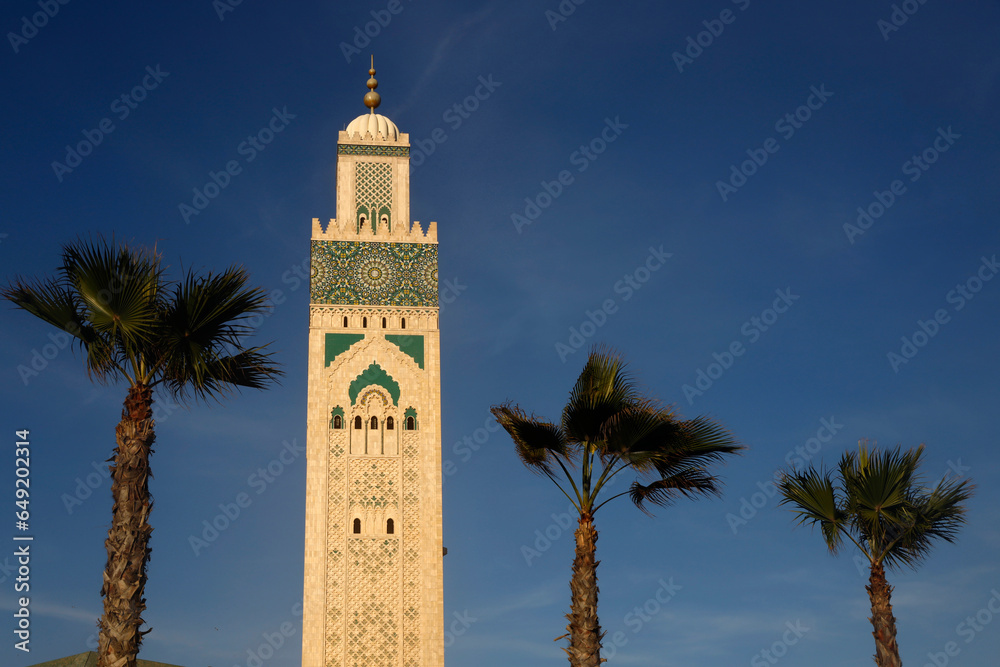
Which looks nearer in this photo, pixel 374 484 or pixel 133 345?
pixel 133 345

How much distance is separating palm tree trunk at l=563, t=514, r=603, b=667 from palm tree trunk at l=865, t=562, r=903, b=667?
14.0 feet

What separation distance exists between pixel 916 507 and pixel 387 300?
14.7 m

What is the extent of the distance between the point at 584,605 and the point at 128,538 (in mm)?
4771

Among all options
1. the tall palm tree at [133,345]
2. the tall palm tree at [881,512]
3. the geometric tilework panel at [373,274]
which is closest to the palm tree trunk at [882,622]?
the tall palm tree at [881,512]

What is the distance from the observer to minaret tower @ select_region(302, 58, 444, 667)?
23.6m

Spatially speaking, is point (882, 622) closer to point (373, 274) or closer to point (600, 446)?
point (600, 446)

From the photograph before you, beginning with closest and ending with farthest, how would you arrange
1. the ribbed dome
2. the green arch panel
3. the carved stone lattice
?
the carved stone lattice < the green arch panel < the ribbed dome

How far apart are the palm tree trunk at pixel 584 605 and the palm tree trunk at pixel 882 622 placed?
426 centimetres

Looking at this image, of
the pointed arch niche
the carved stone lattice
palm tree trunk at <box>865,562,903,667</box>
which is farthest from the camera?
the pointed arch niche

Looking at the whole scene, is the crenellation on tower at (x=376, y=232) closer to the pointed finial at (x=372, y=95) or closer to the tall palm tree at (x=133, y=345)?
the pointed finial at (x=372, y=95)

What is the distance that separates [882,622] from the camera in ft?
45.8

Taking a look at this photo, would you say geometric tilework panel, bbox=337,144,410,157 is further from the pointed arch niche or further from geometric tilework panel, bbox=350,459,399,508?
geometric tilework panel, bbox=350,459,399,508

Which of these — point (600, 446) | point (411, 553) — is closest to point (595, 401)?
point (600, 446)

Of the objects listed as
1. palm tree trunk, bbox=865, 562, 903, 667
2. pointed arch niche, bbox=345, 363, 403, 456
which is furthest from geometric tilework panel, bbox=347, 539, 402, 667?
palm tree trunk, bbox=865, 562, 903, 667
